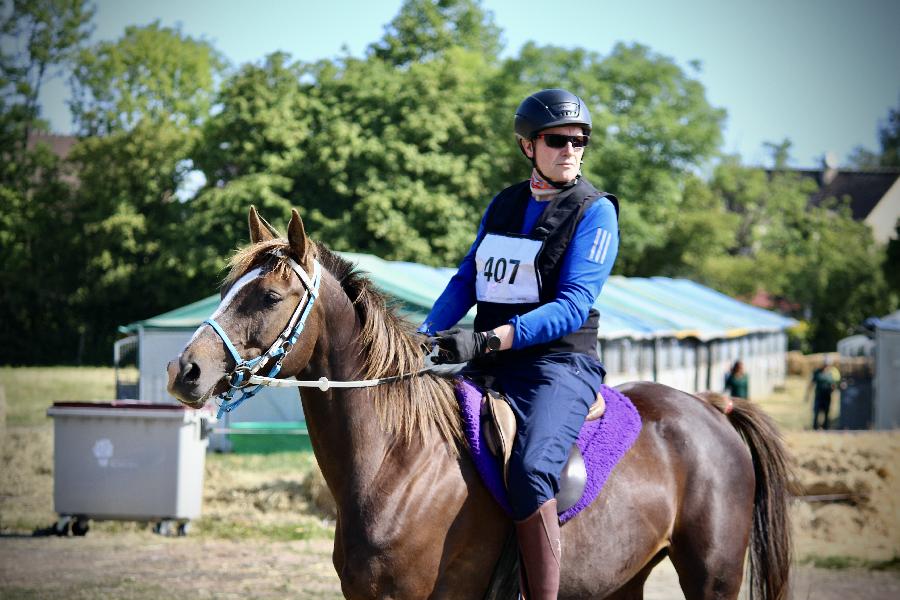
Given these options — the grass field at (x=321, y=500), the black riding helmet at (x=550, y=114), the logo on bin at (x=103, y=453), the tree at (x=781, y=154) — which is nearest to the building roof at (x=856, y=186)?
the tree at (x=781, y=154)

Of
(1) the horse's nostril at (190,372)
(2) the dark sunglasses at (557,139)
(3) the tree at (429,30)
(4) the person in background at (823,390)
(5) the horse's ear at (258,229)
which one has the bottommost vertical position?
(4) the person in background at (823,390)

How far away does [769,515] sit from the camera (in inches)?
184

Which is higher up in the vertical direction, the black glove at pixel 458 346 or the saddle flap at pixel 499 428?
the black glove at pixel 458 346

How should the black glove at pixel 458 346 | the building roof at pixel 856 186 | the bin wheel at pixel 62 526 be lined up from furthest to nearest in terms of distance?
the building roof at pixel 856 186 → the bin wheel at pixel 62 526 → the black glove at pixel 458 346

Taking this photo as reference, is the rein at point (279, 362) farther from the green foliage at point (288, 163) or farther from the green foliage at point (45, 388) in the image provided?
the green foliage at point (288, 163)

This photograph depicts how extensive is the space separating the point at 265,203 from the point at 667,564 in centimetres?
2408

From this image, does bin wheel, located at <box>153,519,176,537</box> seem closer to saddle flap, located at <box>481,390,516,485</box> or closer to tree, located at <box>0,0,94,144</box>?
saddle flap, located at <box>481,390,516,485</box>

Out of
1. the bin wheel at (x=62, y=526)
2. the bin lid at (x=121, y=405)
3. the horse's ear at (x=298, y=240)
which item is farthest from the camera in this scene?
the bin lid at (x=121, y=405)

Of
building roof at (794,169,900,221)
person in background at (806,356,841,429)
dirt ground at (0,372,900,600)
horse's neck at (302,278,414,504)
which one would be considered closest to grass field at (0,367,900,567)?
dirt ground at (0,372,900,600)

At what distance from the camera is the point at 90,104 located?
40.0 m

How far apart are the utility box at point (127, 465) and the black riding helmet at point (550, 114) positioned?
22.7 feet

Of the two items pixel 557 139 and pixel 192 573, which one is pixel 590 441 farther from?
pixel 192 573

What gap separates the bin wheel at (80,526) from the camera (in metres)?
9.91

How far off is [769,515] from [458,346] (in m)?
2.18
